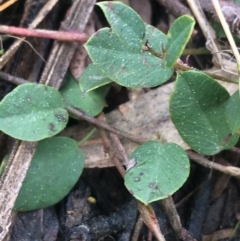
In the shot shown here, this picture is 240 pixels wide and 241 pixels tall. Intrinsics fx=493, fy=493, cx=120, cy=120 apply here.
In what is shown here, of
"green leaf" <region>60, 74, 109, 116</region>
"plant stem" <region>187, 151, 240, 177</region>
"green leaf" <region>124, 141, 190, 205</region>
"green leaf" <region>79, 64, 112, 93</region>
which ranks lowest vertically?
"plant stem" <region>187, 151, 240, 177</region>

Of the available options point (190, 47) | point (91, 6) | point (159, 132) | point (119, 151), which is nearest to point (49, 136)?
point (119, 151)

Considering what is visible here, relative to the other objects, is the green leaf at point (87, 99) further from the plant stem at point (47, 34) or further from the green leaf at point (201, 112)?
the green leaf at point (201, 112)

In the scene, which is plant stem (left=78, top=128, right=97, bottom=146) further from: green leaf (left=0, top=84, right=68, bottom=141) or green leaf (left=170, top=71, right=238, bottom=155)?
green leaf (left=170, top=71, right=238, bottom=155)

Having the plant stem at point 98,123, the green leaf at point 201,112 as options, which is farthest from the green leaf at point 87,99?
Answer: the green leaf at point 201,112

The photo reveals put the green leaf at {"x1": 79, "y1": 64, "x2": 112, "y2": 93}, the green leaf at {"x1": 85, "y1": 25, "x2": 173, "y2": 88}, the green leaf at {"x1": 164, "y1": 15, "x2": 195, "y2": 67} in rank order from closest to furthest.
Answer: the green leaf at {"x1": 164, "y1": 15, "x2": 195, "y2": 67}, the green leaf at {"x1": 85, "y1": 25, "x2": 173, "y2": 88}, the green leaf at {"x1": 79, "y1": 64, "x2": 112, "y2": 93}

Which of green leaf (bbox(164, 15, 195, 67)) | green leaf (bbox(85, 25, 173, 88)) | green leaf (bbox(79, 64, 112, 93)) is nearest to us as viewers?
green leaf (bbox(164, 15, 195, 67))

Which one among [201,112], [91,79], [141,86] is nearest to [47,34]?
[91,79]

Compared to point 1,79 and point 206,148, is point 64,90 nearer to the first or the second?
point 1,79

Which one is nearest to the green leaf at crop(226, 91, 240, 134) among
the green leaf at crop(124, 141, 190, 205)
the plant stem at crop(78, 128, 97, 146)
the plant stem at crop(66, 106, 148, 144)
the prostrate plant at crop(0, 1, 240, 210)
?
the prostrate plant at crop(0, 1, 240, 210)
